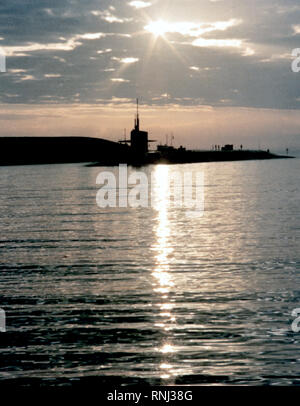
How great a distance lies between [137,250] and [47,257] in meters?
5.97

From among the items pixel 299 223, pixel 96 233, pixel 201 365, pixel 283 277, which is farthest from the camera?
pixel 299 223

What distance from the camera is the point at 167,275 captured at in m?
30.6

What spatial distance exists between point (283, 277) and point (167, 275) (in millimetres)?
5660

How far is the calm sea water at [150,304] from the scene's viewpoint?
57.3ft

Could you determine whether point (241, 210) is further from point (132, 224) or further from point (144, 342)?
point (144, 342)

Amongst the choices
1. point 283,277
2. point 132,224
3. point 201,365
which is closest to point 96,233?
point 132,224

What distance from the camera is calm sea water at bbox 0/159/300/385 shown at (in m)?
17.5

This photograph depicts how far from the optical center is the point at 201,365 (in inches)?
689

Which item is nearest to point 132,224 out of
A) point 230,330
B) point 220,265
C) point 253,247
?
point 253,247

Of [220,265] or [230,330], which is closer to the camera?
[230,330]

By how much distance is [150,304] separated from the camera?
81.0 feet
